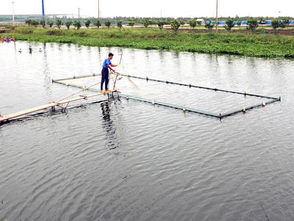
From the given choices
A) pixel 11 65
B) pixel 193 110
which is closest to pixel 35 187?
pixel 193 110

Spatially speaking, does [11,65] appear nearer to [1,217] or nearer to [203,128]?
[203,128]

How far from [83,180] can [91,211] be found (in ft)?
5.09

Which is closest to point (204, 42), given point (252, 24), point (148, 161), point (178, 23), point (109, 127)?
point (252, 24)

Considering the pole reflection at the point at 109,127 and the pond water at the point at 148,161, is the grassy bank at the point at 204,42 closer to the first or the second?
the pond water at the point at 148,161

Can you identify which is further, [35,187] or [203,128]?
[203,128]

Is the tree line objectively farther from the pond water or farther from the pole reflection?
the pole reflection

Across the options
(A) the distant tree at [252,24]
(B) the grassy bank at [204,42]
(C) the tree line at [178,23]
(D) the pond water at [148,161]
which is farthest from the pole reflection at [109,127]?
(C) the tree line at [178,23]

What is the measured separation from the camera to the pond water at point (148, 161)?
8.33 meters

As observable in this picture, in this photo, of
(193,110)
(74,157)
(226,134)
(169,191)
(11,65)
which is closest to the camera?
(169,191)

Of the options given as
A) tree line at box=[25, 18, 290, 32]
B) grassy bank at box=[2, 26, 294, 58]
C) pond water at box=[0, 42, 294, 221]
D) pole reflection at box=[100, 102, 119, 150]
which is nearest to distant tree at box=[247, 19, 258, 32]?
tree line at box=[25, 18, 290, 32]

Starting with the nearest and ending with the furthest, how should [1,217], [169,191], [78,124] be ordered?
1. [1,217]
2. [169,191]
3. [78,124]

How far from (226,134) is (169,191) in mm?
4949

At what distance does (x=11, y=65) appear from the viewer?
32.4 meters

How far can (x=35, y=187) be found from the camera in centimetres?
916
